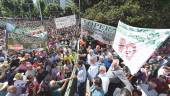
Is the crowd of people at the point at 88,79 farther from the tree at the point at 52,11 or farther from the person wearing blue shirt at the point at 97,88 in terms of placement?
the tree at the point at 52,11

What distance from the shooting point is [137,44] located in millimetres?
11547

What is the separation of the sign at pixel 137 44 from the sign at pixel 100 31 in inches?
232

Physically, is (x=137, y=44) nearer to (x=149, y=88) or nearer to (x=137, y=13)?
(x=149, y=88)

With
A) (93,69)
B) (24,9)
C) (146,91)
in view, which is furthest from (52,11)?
(146,91)

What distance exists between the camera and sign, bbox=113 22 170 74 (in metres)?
10.8

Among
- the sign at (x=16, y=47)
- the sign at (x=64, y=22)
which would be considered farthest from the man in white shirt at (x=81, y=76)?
the sign at (x=64, y=22)

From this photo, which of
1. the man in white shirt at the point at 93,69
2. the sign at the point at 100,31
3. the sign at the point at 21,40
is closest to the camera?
the man in white shirt at the point at 93,69

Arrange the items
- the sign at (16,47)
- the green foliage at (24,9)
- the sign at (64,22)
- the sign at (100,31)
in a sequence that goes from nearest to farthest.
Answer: the sign at (100,31)
the sign at (16,47)
the sign at (64,22)
the green foliage at (24,9)

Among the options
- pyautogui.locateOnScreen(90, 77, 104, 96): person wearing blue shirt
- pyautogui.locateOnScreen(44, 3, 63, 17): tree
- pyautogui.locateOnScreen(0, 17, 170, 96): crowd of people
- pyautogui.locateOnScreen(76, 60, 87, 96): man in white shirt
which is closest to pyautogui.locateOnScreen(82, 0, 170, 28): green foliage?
pyautogui.locateOnScreen(0, 17, 170, 96): crowd of people

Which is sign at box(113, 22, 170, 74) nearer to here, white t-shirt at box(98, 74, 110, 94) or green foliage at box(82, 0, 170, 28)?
white t-shirt at box(98, 74, 110, 94)

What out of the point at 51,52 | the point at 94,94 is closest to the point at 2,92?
the point at 94,94

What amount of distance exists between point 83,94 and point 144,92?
3.12 meters

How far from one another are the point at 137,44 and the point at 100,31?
26.5 feet

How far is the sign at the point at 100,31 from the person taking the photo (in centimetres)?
1881
